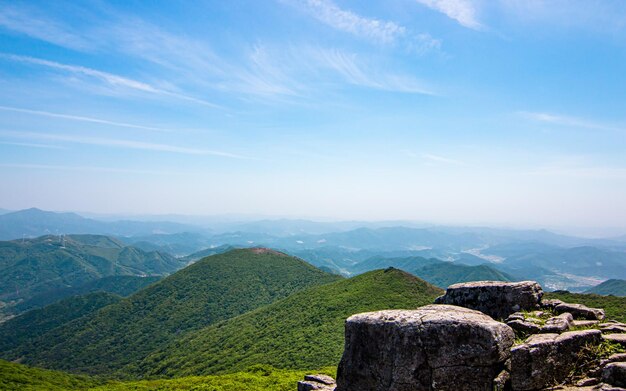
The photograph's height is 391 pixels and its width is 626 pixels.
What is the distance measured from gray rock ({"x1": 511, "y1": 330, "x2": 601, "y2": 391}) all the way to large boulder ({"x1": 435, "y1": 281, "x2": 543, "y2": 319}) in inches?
162

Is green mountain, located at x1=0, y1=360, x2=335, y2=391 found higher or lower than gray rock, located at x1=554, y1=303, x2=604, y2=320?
lower

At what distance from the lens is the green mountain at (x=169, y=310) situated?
475 ft

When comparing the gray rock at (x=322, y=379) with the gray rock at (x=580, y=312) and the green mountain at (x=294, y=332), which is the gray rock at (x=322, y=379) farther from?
the green mountain at (x=294, y=332)

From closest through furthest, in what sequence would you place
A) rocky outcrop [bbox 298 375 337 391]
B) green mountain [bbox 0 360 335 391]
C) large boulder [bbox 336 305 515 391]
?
large boulder [bbox 336 305 515 391] → rocky outcrop [bbox 298 375 337 391] → green mountain [bbox 0 360 335 391]

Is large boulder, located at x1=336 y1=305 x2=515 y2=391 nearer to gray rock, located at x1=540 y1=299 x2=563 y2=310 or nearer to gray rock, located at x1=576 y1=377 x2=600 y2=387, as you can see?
gray rock, located at x1=576 y1=377 x2=600 y2=387

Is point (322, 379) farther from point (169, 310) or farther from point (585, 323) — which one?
point (169, 310)

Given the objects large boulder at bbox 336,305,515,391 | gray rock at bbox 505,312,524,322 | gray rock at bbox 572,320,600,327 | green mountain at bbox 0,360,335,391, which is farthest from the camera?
green mountain at bbox 0,360,335,391

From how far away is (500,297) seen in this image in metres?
17.2

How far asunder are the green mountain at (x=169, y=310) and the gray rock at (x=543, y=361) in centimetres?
14492

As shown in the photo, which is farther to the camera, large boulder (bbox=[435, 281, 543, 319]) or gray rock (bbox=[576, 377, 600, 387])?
large boulder (bbox=[435, 281, 543, 319])

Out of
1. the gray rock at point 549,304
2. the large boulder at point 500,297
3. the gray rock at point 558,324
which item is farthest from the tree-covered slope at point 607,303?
the gray rock at point 558,324

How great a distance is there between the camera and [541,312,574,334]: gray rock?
13.5 metres

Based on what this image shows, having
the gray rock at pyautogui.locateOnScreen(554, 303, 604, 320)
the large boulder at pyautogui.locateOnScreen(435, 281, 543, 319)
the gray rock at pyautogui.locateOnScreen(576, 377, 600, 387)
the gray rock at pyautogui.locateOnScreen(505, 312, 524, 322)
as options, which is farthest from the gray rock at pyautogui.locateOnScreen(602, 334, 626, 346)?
the large boulder at pyautogui.locateOnScreen(435, 281, 543, 319)

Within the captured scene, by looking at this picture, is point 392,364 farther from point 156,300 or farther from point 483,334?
point 156,300
